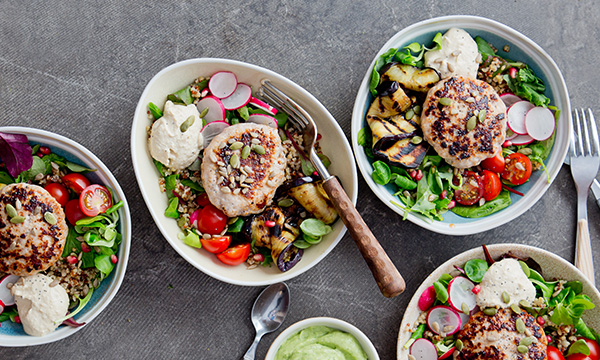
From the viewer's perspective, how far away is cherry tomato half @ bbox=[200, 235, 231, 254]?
118 inches

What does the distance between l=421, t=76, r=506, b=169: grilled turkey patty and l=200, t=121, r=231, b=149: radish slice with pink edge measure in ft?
4.40

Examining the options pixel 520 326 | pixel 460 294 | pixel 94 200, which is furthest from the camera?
pixel 460 294

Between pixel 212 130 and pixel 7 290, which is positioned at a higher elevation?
pixel 212 130

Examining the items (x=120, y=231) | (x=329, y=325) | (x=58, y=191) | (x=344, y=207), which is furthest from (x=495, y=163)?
(x=58, y=191)

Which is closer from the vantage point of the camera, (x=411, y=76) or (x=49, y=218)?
(x=49, y=218)

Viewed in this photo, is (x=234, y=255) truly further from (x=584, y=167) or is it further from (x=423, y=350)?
(x=584, y=167)

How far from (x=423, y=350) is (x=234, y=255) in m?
1.44

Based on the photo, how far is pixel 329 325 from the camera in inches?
125

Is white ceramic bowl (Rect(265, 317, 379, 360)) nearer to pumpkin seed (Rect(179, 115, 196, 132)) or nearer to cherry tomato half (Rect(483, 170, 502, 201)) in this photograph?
cherry tomato half (Rect(483, 170, 502, 201))

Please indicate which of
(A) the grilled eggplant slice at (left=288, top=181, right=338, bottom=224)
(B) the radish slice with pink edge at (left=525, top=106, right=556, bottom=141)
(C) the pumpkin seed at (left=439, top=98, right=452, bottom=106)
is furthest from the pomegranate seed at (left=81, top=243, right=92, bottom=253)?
(B) the radish slice with pink edge at (left=525, top=106, right=556, bottom=141)

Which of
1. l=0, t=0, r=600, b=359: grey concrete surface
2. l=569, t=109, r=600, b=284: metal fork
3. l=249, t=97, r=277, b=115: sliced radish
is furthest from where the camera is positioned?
l=569, t=109, r=600, b=284: metal fork

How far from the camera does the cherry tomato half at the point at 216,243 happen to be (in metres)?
2.99

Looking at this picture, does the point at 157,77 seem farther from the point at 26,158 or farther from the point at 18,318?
the point at 18,318

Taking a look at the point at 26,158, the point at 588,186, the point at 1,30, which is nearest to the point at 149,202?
the point at 26,158
